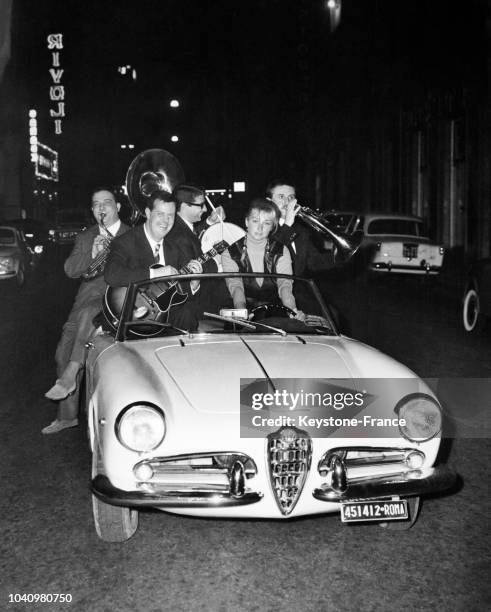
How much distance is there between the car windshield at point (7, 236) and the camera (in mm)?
19422

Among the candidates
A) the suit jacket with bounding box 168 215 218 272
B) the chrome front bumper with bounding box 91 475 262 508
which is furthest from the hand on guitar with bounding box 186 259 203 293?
the chrome front bumper with bounding box 91 475 262 508

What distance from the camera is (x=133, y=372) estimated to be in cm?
400

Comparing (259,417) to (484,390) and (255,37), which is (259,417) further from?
(255,37)

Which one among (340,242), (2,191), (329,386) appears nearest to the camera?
(329,386)

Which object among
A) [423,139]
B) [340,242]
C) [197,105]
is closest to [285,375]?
[340,242]

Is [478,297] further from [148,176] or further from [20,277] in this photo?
[20,277]

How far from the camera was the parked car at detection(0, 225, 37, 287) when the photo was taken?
17.9 metres

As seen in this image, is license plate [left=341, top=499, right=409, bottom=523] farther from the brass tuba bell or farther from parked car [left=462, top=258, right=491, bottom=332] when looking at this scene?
parked car [left=462, top=258, right=491, bottom=332]

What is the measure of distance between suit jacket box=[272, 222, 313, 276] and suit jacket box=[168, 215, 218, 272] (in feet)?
2.00

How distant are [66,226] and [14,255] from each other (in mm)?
15366

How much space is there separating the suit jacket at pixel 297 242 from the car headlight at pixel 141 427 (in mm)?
2855

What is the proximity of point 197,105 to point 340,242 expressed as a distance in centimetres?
10072

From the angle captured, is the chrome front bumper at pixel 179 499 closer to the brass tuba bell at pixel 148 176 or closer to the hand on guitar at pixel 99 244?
the hand on guitar at pixel 99 244

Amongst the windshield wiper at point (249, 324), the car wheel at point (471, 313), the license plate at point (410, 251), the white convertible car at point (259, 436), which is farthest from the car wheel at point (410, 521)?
the license plate at point (410, 251)
